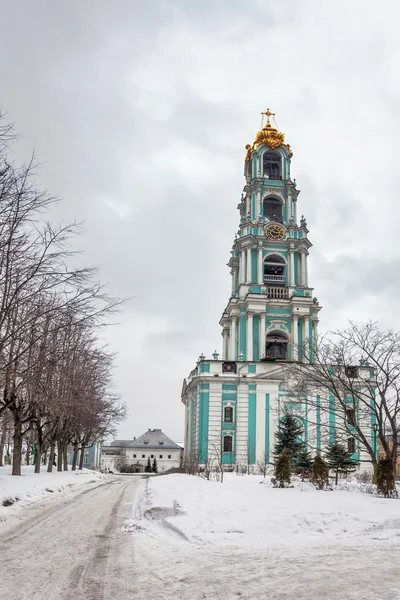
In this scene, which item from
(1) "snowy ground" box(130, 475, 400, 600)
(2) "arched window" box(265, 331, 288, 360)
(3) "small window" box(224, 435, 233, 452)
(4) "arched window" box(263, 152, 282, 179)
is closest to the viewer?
(1) "snowy ground" box(130, 475, 400, 600)

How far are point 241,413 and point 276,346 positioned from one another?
33.3 ft

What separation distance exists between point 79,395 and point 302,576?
62.6 ft

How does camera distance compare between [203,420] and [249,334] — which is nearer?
[203,420]

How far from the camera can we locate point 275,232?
188 ft

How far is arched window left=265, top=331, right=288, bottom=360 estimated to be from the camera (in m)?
→ 54.4

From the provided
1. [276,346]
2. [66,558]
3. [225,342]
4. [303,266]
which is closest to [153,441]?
[225,342]

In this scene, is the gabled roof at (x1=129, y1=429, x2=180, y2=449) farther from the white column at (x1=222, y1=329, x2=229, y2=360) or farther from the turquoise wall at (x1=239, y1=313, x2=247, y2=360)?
the turquoise wall at (x1=239, y1=313, x2=247, y2=360)

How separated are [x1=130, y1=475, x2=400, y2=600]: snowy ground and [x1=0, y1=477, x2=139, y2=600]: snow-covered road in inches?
12.6

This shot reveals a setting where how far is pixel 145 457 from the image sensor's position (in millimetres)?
101062

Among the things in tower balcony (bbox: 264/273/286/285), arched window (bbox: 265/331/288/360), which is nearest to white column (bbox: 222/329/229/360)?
arched window (bbox: 265/331/288/360)

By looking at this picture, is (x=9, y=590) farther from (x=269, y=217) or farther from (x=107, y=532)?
(x=269, y=217)

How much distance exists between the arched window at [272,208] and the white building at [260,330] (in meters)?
0.11

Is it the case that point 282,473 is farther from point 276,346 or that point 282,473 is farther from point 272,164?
point 272,164

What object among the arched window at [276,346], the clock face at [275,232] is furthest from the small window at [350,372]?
the clock face at [275,232]
